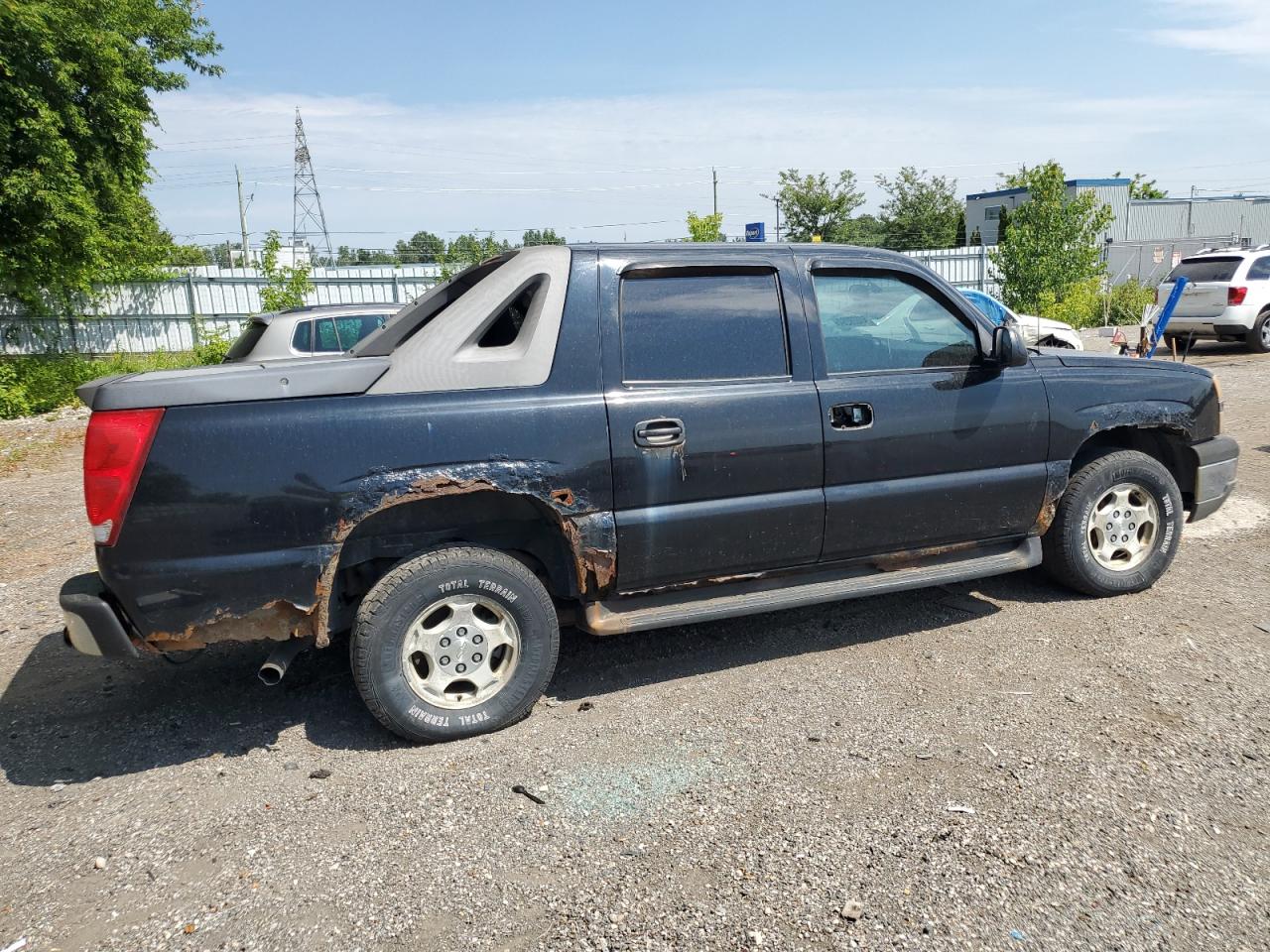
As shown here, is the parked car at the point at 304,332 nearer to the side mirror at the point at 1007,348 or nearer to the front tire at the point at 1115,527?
the side mirror at the point at 1007,348

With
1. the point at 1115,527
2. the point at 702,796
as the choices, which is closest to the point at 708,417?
the point at 702,796

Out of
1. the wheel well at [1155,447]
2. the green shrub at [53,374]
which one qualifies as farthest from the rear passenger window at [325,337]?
the wheel well at [1155,447]

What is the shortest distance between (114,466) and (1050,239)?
21272 millimetres

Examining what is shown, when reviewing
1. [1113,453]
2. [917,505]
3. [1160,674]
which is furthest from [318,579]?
[1113,453]

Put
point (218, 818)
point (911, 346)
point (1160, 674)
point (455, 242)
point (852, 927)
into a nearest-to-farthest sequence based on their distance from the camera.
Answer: point (852, 927), point (218, 818), point (1160, 674), point (911, 346), point (455, 242)

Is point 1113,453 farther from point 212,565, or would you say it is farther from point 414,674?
point 212,565

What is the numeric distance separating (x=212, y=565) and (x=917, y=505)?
9.80 ft

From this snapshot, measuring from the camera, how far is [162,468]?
126 inches

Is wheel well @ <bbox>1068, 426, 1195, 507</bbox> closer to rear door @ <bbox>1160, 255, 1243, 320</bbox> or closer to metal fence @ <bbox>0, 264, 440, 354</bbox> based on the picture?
rear door @ <bbox>1160, 255, 1243, 320</bbox>

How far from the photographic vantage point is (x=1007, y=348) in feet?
14.0

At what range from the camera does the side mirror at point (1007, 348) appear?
428cm

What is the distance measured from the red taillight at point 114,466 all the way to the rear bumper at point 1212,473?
202 inches

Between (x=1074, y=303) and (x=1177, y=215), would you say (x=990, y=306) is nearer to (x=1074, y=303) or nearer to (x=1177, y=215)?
(x=1074, y=303)

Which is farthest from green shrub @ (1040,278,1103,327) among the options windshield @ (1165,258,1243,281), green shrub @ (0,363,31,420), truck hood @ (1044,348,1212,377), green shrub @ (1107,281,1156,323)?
green shrub @ (0,363,31,420)
